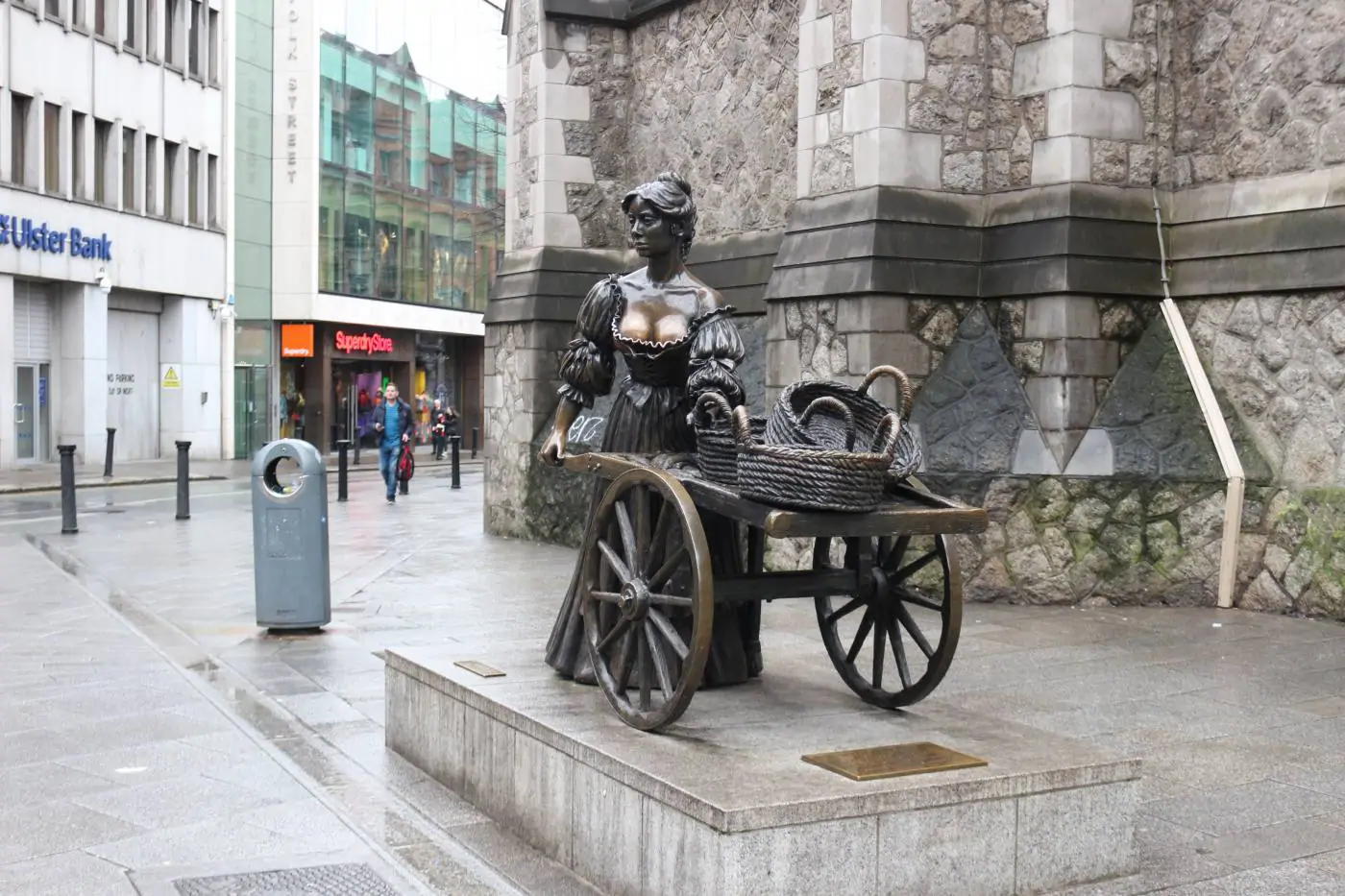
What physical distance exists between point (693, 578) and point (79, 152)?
2957 cm

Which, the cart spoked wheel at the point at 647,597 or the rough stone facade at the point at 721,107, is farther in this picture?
the rough stone facade at the point at 721,107

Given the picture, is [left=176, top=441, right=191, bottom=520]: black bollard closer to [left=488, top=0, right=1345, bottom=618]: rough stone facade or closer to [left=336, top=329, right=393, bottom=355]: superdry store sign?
[left=488, top=0, right=1345, bottom=618]: rough stone facade

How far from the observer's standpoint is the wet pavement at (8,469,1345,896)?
4938 millimetres

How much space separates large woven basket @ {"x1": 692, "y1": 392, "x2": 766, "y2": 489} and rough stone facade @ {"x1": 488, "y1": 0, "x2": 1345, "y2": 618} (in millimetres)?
5056

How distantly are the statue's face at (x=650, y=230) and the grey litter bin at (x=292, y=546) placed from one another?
4.27 meters

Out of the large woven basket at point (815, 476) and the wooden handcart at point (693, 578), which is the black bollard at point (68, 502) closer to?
the wooden handcart at point (693, 578)

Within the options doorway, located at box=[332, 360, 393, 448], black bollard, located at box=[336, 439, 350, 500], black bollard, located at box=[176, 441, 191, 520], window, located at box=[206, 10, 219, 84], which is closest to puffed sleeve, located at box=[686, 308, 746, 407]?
black bollard, located at box=[176, 441, 191, 520]

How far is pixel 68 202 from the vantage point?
3012cm

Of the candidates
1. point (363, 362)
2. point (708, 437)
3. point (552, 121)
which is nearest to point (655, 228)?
point (708, 437)

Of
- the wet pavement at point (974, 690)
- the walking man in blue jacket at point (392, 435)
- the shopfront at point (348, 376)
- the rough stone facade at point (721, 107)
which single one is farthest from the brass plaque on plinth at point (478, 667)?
the shopfront at point (348, 376)

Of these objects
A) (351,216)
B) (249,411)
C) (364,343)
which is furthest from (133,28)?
(364,343)

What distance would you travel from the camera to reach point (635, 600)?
5070mm

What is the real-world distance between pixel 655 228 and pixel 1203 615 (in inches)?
216

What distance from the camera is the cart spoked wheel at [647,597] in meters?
4.66
